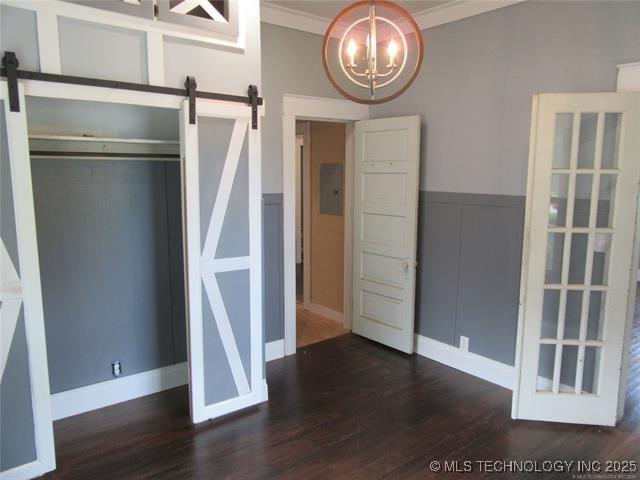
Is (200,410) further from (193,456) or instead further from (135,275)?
(135,275)

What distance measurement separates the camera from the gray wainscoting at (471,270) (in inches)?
133

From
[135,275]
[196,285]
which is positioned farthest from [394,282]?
[135,275]

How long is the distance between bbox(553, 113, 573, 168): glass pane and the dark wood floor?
5.68 ft

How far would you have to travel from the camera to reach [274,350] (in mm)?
3973

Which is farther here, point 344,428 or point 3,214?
point 344,428

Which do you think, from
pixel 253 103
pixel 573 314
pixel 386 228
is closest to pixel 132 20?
pixel 253 103

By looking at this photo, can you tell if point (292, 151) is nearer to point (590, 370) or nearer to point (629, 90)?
point (629, 90)

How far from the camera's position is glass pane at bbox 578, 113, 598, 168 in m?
2.83

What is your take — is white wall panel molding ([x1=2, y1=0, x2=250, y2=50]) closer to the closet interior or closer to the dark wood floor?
the closet interior

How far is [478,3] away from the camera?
133 inches

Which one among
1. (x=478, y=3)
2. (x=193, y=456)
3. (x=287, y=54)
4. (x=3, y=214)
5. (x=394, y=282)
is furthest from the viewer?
(x=394, y=282)

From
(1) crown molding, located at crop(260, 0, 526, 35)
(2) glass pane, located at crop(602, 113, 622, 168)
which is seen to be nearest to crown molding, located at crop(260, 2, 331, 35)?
(1) crown molding, located at crop(260, 0, 526, 35)

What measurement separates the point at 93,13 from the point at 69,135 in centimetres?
86

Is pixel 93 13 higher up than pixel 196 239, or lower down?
higher up
